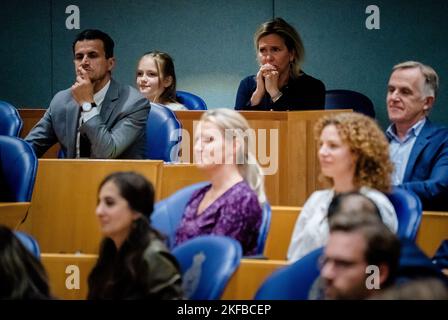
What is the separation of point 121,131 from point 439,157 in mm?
1216

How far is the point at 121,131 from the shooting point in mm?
3855

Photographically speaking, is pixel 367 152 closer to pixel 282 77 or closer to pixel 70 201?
pixel 70 201

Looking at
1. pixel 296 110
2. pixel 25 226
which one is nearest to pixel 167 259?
pixel 25 226

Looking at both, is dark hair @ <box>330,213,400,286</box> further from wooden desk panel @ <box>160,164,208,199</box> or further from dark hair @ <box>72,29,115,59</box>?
dark hair @ <box>72,29,115,59</box>

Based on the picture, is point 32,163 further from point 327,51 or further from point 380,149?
point 327,51

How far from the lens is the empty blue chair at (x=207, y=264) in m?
2.37

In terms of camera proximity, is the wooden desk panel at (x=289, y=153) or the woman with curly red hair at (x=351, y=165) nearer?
the woman with curly red hair at (x=351, y=165)

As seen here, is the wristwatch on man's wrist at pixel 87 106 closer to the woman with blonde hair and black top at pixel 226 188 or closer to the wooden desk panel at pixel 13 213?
the wooden desk panel at pixel 13 213

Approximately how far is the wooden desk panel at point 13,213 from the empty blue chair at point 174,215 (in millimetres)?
565

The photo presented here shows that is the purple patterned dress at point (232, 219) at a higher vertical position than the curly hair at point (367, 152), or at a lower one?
lower

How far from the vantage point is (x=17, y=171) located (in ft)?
11.4

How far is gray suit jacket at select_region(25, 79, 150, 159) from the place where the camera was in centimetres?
378

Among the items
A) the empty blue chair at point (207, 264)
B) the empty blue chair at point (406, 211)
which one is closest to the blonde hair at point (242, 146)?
the empty blue chair at point (406, 211)

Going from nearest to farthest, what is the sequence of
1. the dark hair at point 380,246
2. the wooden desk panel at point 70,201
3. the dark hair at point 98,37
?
the dark hair at point 380,246
the wooden desk panel at point 70,201
the dark hair at point 98,37
